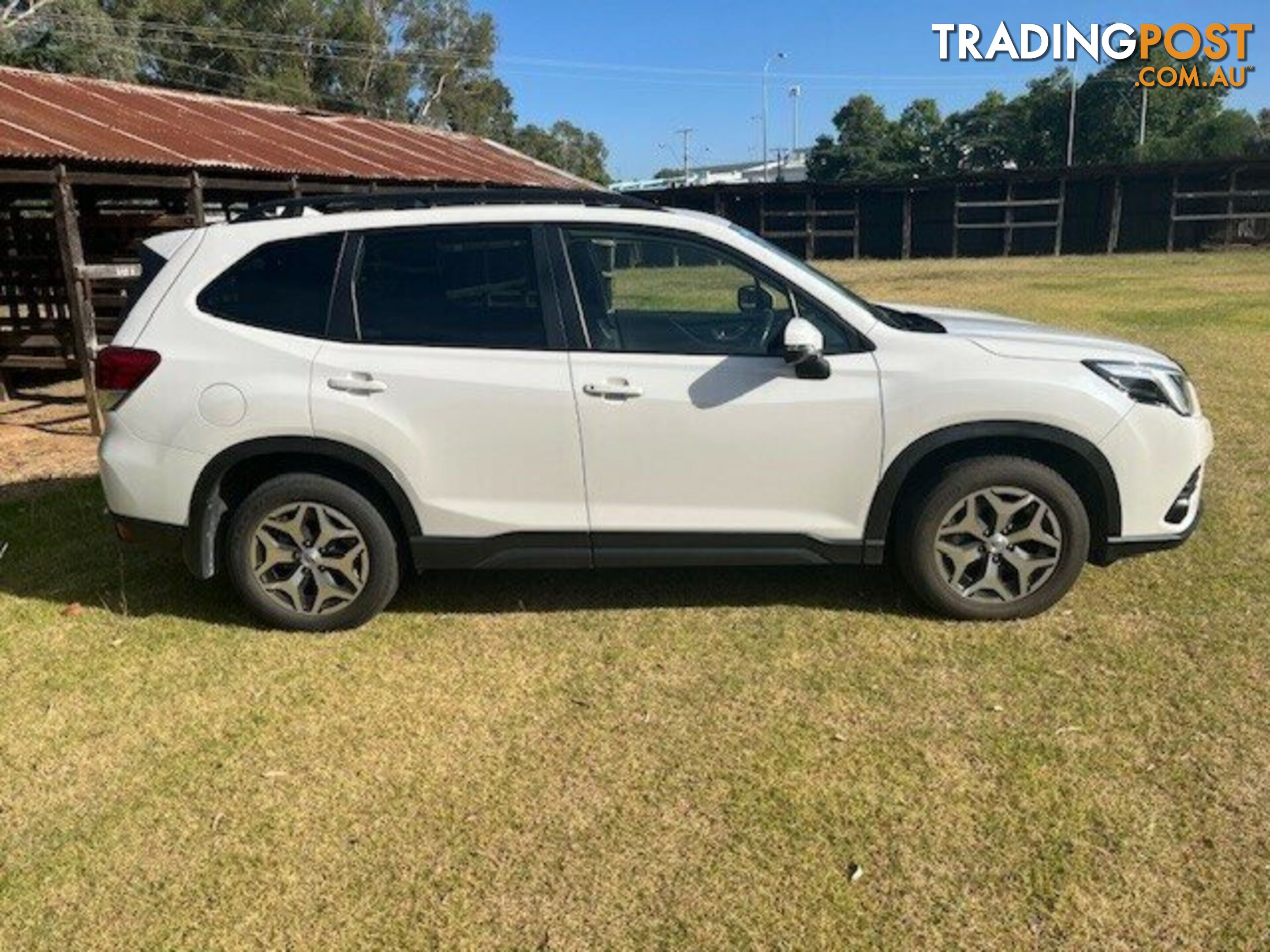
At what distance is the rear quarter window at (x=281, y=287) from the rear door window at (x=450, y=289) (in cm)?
15

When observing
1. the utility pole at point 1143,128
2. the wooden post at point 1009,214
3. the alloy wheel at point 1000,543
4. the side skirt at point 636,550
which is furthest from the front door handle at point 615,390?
the utility pole at point 1143,128

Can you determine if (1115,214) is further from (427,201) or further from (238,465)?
(238,465)

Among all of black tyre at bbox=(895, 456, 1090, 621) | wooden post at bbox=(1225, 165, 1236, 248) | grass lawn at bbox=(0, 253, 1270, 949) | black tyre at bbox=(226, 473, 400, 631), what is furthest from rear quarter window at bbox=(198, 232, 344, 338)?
wooden post at bbox=(1225, 165, 1236, 248)

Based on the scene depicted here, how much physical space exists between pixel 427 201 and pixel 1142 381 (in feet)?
10.3

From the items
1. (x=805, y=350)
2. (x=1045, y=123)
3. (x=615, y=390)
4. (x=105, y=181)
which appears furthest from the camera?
(x=1045, y=123)

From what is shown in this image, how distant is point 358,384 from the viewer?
155 inches

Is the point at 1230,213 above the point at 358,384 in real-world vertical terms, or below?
above

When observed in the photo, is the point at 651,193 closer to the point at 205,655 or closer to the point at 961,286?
the point at 961,286

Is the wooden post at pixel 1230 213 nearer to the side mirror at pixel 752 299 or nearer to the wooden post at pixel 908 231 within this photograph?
the wooden post at pixel 908 231

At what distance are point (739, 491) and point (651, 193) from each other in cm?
3590

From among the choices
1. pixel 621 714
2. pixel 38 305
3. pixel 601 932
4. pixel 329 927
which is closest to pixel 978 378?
pixel 621 714

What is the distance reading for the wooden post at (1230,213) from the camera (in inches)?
1334

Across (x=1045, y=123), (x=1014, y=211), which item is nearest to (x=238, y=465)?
(x=1014, y=211)

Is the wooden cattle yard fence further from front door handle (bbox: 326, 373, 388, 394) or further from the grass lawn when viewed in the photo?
front door handle (bbox: 326, 373, 388, 394)
